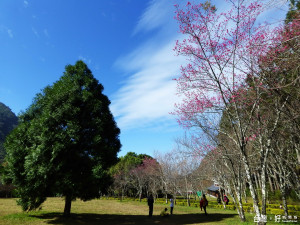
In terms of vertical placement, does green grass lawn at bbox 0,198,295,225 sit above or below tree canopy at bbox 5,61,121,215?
below

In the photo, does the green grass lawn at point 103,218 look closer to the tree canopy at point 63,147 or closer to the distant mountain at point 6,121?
the tree canopy at point 63,147

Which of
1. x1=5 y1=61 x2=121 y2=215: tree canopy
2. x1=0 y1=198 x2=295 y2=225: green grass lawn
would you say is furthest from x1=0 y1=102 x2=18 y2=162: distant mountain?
x1=5 y1=61 x2=121 y2=215: tree canopy

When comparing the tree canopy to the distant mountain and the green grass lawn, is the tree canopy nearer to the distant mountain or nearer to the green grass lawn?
the green grass lawn

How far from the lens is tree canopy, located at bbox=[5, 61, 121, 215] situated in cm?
1142

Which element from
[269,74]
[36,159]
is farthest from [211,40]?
[36,159]

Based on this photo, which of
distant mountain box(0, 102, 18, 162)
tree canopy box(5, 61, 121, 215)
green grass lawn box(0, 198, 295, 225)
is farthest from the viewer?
distant mountain box(0, 102, 18, 162)

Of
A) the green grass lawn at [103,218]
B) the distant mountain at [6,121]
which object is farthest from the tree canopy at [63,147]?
the distant mountain at [6,121]

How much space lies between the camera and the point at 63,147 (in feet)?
37.8

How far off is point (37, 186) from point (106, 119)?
600 cm

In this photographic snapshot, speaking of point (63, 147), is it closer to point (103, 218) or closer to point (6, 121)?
point (103, 218)

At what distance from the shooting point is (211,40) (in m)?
9.05

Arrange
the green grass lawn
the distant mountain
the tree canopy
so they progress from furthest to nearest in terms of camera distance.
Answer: the distant mountain
the green grass lawn
the tree canopy

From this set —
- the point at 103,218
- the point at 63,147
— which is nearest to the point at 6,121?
the point at 103,218

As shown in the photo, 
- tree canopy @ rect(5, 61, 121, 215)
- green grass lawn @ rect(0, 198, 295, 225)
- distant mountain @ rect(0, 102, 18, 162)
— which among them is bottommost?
green grass lawn @ rect(0, 198, 295, 225)
